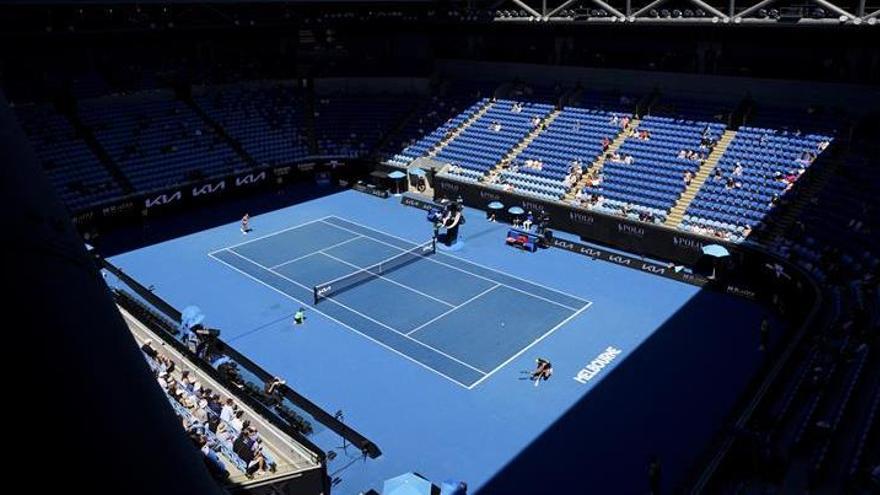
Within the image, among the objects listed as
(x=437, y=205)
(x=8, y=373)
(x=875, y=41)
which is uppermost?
(x=8, y=373)

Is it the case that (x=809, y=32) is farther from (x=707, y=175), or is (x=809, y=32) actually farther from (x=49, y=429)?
(x=49, y=429)

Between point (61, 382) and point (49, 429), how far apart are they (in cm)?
18

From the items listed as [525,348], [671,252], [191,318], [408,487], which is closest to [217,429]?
[408,487]

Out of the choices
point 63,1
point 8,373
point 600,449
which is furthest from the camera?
point 63,1

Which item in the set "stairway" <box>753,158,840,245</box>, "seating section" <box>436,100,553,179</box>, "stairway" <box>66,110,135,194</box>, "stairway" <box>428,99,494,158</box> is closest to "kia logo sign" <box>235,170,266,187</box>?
"stairway" <box>66,110,135,194</box>

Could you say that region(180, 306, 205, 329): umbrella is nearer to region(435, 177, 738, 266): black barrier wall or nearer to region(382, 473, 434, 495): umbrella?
region(382, 473, 434, 495): umbrella

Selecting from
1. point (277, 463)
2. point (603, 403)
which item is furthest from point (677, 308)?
point (277, 463)

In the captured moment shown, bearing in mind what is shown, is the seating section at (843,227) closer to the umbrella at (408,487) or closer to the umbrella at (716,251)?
the umbrella at (716,251)

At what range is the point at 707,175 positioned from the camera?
35.9 metres

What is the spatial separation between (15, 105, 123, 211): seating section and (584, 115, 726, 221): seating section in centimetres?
2777

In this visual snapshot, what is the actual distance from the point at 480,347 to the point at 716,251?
450 inches

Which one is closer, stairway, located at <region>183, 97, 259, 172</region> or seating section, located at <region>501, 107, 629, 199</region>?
seating section, located at <region>501, 107, 629, 199</region>

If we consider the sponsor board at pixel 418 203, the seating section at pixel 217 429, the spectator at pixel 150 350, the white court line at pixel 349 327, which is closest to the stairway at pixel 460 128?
the sponsor board at pixel 418 203

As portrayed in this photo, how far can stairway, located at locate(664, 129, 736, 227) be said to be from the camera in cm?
3392
